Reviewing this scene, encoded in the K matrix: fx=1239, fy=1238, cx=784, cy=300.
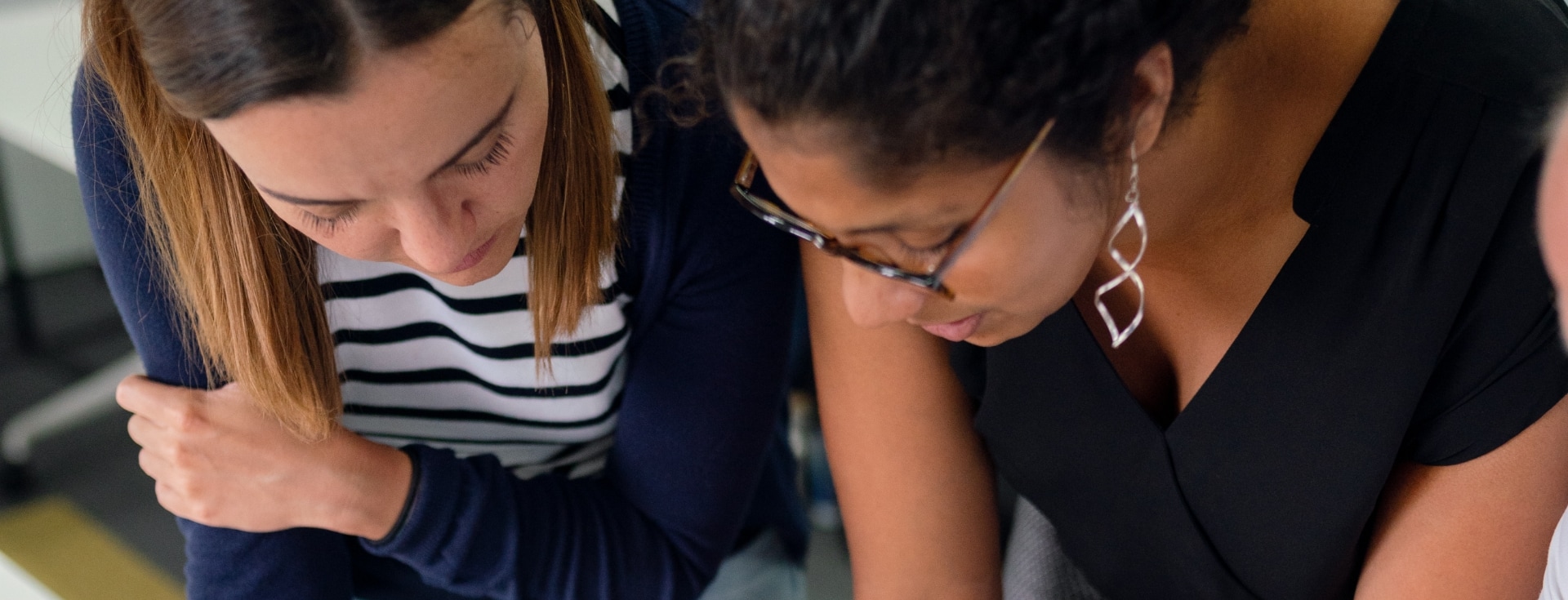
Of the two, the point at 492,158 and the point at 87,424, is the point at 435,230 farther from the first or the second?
the point at 87,424

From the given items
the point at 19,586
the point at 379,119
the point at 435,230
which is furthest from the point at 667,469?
the point at 19,586

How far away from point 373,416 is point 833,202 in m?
0.71

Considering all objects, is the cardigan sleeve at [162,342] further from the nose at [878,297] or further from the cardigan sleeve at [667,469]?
the nose at [878,297]

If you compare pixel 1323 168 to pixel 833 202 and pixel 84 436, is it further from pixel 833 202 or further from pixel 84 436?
pixel 84 436

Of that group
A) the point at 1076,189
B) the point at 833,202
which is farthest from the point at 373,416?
the point at 1076,189

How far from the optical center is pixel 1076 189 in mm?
784

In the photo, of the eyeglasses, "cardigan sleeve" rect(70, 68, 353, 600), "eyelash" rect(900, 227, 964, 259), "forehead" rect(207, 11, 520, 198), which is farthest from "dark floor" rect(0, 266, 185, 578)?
"eyelash" rect(900, 227, 964, 259)

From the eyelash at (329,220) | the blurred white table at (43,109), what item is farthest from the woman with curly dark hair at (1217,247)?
the blurred white table at (43,109)

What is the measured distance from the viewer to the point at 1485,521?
2.93ft

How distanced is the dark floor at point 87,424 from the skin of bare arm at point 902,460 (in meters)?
1.19

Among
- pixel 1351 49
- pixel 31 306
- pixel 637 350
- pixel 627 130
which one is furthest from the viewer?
pixel 31 306

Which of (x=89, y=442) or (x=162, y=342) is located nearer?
(x=162, y=342)

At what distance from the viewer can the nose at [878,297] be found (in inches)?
33.8

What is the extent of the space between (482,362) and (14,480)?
4.24 feet
